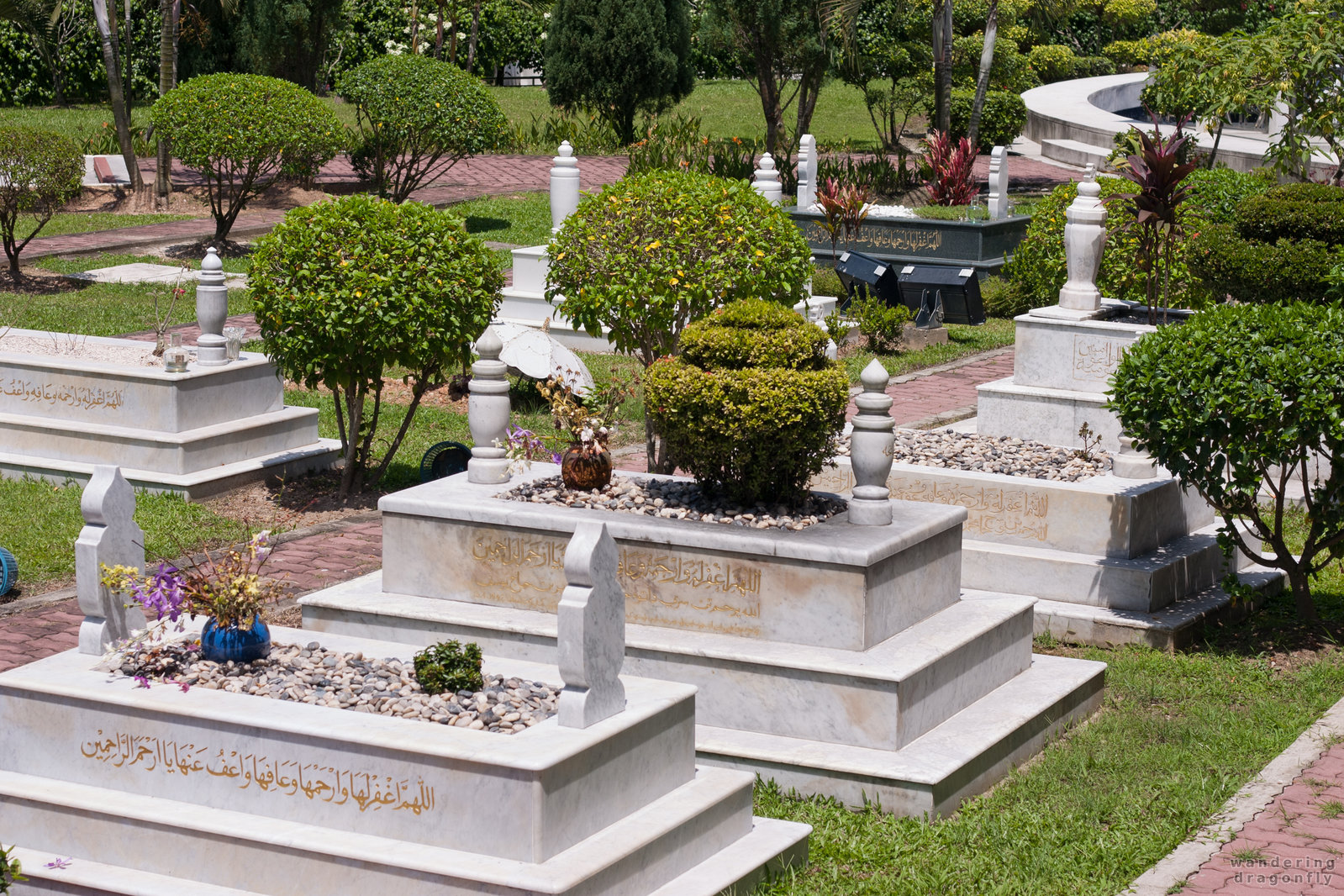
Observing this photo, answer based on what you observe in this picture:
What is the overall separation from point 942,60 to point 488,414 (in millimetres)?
22444

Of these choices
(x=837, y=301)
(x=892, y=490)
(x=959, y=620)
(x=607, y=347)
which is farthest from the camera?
(x=837, y=301)

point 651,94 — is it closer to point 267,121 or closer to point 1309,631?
point 267,121

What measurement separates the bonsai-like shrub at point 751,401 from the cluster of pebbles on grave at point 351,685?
5.87ft

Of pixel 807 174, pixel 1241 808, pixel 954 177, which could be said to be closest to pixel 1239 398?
pixel 1241 808

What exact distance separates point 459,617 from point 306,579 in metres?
2.36

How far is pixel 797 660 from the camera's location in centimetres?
732

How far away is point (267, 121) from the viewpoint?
20.8 meters

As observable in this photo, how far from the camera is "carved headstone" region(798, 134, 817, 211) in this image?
22.2m

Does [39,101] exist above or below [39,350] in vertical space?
above

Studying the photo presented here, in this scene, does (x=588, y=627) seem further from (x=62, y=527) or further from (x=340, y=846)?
(x=62, y=527)

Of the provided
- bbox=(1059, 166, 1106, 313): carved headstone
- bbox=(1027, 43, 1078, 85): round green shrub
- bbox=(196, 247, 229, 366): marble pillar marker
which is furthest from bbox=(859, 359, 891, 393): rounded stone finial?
bbox=(1027, 43, 1078, 85): round green shrub

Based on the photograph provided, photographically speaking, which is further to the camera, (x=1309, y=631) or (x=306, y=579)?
(x=306, y=579)

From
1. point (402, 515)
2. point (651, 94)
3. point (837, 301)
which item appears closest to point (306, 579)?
point (402, 515)

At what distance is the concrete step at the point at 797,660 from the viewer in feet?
23.6
